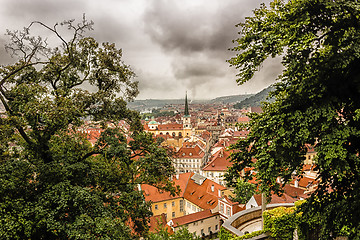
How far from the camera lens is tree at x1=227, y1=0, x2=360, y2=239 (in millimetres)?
6000

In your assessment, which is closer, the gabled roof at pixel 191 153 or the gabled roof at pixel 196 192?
the gabled roof at pixel 196 192

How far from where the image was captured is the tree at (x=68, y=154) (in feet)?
25.7

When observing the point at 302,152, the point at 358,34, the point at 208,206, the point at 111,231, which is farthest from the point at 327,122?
the point at 208,206

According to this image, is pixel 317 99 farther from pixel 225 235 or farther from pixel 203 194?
pixel 203 194

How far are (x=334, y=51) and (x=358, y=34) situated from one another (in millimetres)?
603

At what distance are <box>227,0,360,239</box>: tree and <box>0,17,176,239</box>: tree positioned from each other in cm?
540

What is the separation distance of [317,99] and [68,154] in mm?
10267

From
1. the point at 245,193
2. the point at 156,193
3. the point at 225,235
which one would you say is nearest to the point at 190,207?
the point at 156,193

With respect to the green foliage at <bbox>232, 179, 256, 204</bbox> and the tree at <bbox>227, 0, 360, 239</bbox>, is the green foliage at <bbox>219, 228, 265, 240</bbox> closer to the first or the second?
the tree at <bbox>227, 0, 360, 239</bbox>

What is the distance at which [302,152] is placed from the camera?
745cm

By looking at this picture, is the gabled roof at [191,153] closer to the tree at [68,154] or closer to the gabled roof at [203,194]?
the gabled roof at [203,194]

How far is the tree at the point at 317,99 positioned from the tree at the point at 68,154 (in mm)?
5396

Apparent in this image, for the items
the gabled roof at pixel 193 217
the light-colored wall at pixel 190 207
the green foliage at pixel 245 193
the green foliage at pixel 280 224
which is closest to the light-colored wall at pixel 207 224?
the gabled roof at pixel 193 217

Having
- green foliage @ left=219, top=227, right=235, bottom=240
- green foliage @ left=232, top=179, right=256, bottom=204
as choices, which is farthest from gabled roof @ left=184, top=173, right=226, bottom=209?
green foliage @ left=219, top=227, right=235, bottom=240
